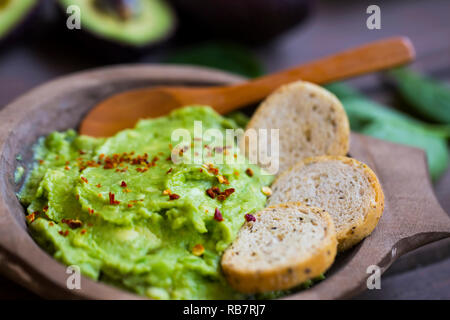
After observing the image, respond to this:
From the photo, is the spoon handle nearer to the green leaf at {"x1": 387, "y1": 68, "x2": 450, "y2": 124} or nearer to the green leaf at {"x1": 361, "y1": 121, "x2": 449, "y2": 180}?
the green leaf at {"x1": 361, "y1": 121, "x2": 449, "y2": 180}

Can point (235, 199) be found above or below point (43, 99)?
below

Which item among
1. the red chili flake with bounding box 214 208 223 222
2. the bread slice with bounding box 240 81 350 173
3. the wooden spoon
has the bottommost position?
the red chili flake with bounding box 214 208 223 222

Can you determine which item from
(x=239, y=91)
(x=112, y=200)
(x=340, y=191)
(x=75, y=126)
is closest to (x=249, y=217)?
(x=340, y=191)

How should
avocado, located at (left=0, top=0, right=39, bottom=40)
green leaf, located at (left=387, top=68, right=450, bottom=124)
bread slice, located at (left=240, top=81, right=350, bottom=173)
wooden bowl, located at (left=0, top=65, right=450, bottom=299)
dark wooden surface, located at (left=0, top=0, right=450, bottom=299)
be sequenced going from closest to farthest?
wooden bowl, located at (left=0, top=65, right=450, bottom=299), dark wooden surface, located at (left=0, top=0, right=450, bottom=299), bread slice, located at (left=240, top=81, right=350, bottom=173), avocado, located at (left=0, top=0, right=39, bottom=40), green leaf, located at (left=387, top=68, right=450, bottom=124)

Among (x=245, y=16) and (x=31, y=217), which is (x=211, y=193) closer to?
(x=31, y=217)

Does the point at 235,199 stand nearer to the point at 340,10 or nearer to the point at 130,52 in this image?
the point at 130,52

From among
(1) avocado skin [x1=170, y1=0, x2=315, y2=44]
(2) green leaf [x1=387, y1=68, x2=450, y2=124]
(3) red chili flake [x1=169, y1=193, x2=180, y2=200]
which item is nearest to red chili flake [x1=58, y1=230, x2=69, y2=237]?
(3) red chili flake [x1=169, y1=193, x2=180, y2=200]

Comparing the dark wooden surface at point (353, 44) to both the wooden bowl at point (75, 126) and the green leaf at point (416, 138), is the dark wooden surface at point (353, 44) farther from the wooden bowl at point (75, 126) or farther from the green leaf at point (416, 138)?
the wooden bowl at point (75, 126)

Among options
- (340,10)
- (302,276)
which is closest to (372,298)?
(302,276)
